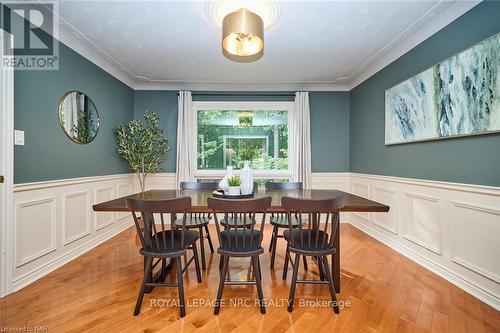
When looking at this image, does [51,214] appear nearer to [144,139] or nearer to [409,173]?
[144,139]

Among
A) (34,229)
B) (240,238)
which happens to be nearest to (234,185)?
(240,238)

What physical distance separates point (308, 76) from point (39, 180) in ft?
13.0

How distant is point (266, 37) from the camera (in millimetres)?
2822

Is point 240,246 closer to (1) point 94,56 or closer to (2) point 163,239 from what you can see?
(2) point 163,239

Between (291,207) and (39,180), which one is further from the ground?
(39,180)

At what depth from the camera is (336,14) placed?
2.38m

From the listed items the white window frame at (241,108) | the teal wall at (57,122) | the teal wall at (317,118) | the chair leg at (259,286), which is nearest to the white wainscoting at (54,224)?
the teal wall at (57,122)

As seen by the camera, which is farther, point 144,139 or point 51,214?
point 144,139

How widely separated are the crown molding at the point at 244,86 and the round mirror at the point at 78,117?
146 cm

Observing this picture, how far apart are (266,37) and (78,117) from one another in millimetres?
2518

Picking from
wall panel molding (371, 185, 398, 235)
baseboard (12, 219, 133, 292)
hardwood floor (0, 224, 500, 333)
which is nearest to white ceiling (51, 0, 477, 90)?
wall panel molding (371, 185, 398, 235)

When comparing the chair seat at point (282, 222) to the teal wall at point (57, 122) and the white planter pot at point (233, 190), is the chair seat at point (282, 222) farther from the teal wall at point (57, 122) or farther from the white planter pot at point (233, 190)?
the teal wall at point (57, 122)

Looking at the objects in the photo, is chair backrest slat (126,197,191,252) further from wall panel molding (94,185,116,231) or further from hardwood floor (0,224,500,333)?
wall panel molding (94,185,116,231)

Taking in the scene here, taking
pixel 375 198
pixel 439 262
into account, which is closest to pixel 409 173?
pixel 375 198
